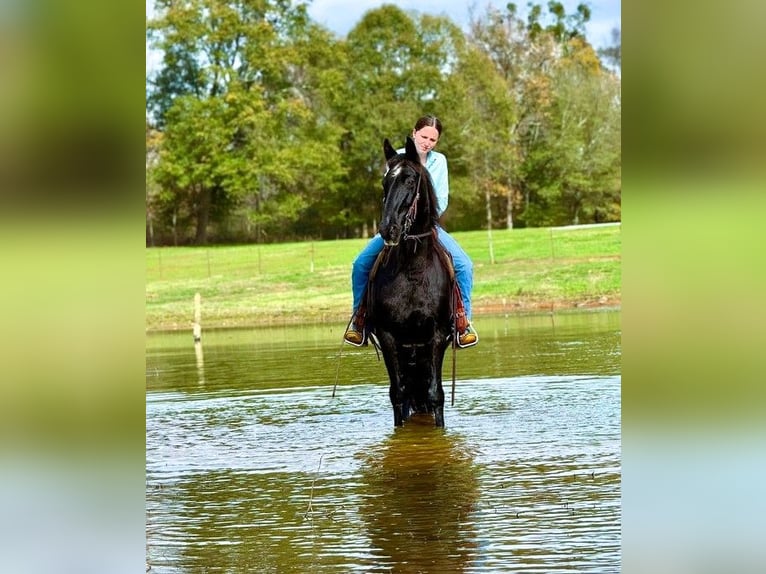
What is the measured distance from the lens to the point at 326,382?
14.3m

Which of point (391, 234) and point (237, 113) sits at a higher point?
point (237, 113)

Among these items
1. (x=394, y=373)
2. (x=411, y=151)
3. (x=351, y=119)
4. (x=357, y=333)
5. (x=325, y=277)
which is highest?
(x=351, y=119)

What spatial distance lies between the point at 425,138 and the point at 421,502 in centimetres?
402

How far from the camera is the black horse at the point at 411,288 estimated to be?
31.5 feet

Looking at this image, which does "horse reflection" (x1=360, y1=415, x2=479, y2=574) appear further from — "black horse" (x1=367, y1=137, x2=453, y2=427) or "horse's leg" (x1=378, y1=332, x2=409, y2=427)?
"black horse" (x1=367, y1=137, x2=453, y2=427)

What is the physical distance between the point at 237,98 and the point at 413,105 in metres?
8.31

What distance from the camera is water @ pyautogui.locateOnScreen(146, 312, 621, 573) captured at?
633cm

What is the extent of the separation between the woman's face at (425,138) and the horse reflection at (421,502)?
283cm

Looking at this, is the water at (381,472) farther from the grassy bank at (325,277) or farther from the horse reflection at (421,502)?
the grassy bank at (325,277)

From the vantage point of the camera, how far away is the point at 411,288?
10086mm

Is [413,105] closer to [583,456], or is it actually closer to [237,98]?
[237,98]

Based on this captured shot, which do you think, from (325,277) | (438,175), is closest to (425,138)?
(438,175)

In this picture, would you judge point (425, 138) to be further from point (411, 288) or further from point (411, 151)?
point (411, 288)
